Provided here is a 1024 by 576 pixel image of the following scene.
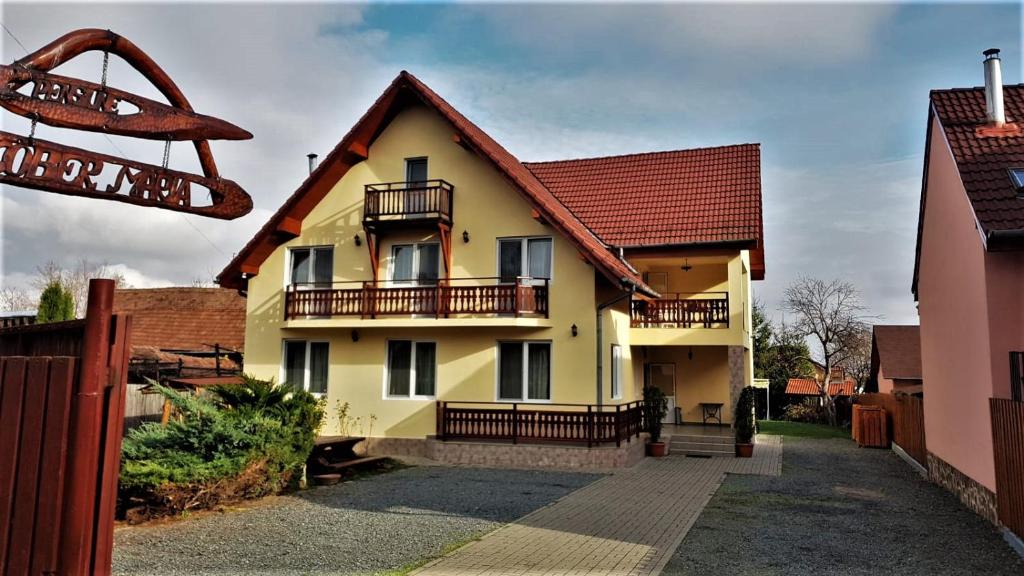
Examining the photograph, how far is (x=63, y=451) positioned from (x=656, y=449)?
50.8 ft

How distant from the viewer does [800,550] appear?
8.62 m

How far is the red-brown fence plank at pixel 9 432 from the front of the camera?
4.18 metres

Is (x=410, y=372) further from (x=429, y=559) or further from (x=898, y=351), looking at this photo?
(x=898, y=351)

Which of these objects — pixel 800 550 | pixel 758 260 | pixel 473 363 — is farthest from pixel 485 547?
pixel 758 260

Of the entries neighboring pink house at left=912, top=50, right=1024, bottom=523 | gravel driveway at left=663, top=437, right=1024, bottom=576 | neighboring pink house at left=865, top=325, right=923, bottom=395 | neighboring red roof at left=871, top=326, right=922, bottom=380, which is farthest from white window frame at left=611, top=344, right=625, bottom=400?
neighboring red roof at left=871, top=326, right=922, bottom=380

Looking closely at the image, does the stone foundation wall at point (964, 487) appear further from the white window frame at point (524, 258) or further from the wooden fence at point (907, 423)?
the white window frame at point (524, 258)

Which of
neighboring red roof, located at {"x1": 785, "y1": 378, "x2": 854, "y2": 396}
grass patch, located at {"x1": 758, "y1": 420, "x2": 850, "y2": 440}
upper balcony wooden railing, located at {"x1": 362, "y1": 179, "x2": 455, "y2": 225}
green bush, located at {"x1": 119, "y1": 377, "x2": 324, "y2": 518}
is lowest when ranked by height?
grass patch, located at {"x1": 758, "y1": 420, "x2": 850, "y2": 440}

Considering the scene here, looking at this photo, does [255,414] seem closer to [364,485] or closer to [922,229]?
[364,485]

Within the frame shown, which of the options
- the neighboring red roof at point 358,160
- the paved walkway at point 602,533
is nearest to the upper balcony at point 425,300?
the neighboring red roof at point 358,160

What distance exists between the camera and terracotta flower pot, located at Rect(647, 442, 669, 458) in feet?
59.0

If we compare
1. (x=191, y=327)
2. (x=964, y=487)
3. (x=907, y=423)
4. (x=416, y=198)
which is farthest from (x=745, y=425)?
(x=191, y=327)

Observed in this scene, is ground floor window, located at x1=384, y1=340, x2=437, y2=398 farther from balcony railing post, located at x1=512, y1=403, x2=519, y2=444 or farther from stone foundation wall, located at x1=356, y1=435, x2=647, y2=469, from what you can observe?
balcony railing post, located at x1=512, y1=403, x2=519, y2=444

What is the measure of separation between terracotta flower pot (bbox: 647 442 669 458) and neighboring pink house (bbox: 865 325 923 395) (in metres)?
17.0

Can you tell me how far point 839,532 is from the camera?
965 centimetres
